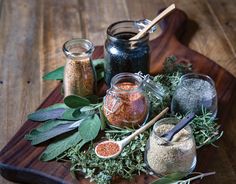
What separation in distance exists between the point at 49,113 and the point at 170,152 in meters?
0.30

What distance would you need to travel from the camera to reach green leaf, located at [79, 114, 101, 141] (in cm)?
89

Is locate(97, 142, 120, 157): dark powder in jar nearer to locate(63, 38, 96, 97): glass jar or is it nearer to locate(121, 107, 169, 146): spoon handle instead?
locate(121, 107, 169, 146): spoon handle

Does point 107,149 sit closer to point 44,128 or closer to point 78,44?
point 44,128

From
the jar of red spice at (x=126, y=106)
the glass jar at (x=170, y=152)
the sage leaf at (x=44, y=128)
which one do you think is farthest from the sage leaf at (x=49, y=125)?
the glass jar at (x=170, y=152)

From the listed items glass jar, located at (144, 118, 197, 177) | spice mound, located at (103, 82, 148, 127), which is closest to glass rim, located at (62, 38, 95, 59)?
spice mound, located at (103, 82, 148, 127)

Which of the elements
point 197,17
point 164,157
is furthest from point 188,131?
point 197,17

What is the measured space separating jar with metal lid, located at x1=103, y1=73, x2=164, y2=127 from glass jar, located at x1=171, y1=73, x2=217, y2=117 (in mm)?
74

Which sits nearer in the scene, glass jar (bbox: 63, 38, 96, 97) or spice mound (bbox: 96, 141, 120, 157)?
spice mound (bbox: 96, 141, 120, 157)

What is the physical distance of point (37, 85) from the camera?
1107 millimetres

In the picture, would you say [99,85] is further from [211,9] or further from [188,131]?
[211,9]

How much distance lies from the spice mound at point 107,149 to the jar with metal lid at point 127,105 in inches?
2.5

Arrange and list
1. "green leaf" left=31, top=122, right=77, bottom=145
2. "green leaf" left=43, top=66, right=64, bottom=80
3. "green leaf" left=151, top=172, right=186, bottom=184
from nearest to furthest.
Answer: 1. "green leaf" left=151, top=172, right=186, bottom=184
2. "green leaf" left=31, top=122, right=77, bottom=145
3. "green leaf" left=43, top=66, right=64, bottom=80

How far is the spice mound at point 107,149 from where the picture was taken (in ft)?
2.77

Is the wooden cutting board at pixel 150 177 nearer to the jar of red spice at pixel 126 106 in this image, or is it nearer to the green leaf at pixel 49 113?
the green leaf at pixel 49 113
